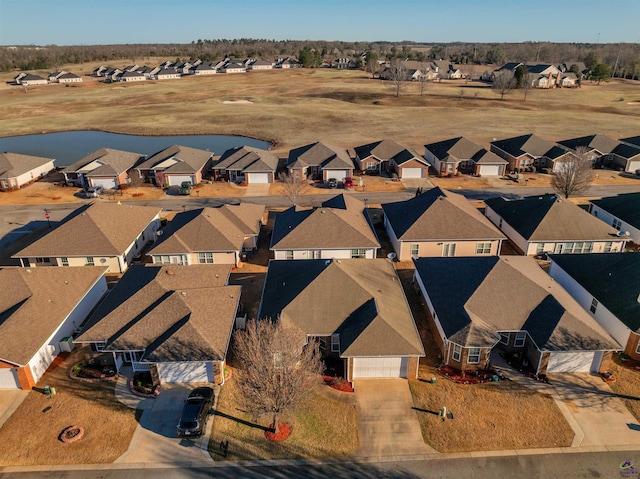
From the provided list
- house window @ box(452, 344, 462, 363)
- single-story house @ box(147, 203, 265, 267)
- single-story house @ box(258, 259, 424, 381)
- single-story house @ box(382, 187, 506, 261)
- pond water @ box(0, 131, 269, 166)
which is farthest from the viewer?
pond water @ box(0, 131, 269, 166)

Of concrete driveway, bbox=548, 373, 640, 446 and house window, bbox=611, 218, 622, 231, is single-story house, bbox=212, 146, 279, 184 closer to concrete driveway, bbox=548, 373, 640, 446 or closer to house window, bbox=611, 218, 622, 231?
house window, bbox=611, 218, 622, 231

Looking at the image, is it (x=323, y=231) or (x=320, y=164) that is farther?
(x=320, y=164)

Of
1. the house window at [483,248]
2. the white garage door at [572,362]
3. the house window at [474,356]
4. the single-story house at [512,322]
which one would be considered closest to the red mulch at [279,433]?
the single-story house at [512,322]

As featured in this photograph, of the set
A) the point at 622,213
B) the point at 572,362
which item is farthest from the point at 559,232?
the point at 572,362

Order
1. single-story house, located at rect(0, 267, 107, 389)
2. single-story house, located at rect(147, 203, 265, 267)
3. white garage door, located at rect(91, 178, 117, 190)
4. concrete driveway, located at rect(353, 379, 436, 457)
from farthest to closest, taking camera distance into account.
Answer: white garage door, located at rect(91, 178, 117, 190)
single-story house, located at rect(147, 203, 265, 267)
single-story house, located at rect(0, 267, 107, 389)
concrete driveway, located at rect(353, 379, 436, 457)

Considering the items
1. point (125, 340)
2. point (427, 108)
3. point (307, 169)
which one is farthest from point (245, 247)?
point (427, 108)

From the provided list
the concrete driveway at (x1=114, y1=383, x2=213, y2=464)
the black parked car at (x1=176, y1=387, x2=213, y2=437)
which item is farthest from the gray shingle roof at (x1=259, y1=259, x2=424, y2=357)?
the concrete driveway at (x1=114, y1=383, x2=213, y2=464)

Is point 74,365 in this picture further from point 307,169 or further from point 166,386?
point 307,169

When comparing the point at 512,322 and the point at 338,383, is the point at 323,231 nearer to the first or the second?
the point at 338,383
